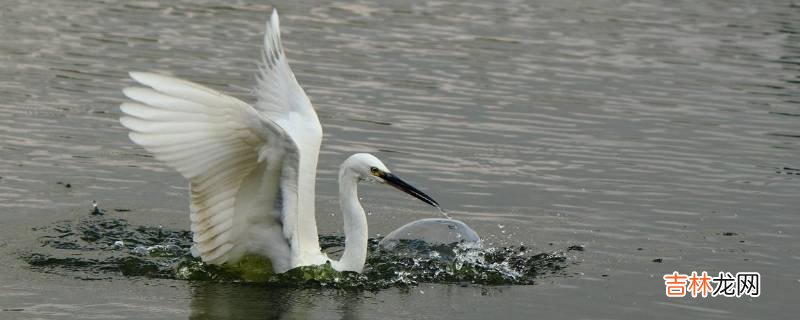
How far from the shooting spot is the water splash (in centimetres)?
1030

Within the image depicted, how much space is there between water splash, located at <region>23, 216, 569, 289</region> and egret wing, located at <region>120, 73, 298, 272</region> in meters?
0.18

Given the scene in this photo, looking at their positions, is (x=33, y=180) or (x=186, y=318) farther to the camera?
(x=33, y=180)

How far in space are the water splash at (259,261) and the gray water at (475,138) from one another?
0.16m

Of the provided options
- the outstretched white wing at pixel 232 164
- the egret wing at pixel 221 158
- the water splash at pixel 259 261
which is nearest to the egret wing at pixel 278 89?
the outstretched white wing at pixel 232 164

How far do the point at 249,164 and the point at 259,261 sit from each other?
3.25 ft

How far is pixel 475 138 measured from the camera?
15.9 m

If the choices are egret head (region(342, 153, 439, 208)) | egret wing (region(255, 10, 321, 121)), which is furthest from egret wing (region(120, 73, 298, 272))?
egret wing (region(255, 10, 321, 121))

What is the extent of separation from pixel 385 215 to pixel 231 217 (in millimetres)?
2837

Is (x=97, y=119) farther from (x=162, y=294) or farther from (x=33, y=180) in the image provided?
(x=162, y=294)

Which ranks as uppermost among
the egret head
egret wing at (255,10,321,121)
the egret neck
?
egret wing at (255,10,321,121)

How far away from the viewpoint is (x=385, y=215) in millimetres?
12586

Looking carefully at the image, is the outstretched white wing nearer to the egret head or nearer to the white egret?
the white egret

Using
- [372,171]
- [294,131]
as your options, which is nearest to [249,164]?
[372,171]

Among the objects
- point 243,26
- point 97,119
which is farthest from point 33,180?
point 243,26
